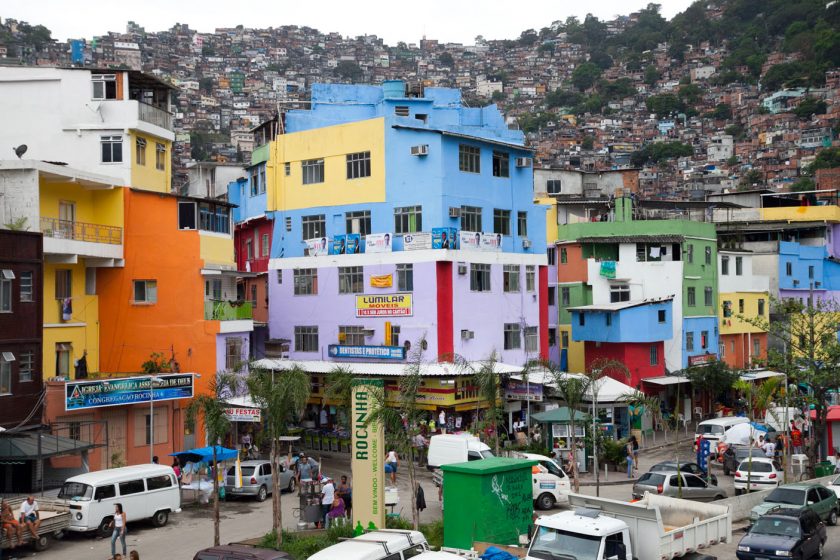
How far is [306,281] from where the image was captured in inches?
1932

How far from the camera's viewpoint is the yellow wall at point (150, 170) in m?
42.2

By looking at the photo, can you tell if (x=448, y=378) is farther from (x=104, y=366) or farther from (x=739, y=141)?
(x=739, y=141)

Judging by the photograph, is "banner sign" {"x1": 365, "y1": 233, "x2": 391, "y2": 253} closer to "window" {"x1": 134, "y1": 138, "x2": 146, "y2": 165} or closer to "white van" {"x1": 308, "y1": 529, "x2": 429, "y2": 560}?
"window" {"x1": 134, "y1": 138, "x2": 146, "y2": 165}

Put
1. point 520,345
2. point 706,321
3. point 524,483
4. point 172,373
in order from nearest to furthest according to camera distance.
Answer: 1. point 524,483
2. point 172,373
3. point 520,345
4. point 706,321

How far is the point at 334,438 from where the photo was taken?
44.6 metres

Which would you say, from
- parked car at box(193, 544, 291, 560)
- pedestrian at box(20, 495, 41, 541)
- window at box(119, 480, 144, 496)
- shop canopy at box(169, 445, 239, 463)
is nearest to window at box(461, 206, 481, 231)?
shop canopy at box(169, 445, 239, 463)

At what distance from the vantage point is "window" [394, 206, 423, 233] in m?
45.5

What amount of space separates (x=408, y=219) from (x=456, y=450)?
14.5 metres

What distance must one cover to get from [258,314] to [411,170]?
1313cm

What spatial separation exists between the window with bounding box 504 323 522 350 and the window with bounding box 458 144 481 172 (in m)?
7.80

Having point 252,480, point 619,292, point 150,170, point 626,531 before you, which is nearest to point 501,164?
point 619,292

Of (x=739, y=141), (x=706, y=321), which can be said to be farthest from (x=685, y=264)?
(x=739, y=141)

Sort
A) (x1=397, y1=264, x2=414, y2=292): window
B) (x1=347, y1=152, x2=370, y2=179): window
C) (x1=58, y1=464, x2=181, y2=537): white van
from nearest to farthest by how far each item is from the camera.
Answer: (x1=58, y1=464, x2=181, y2=537): white van
(x1=397, y1=264, x2=414, y2=292): window
(x1=347, y1=152, x2=370, y2=179): window

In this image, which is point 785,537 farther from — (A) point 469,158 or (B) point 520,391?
(A) point 469,158
